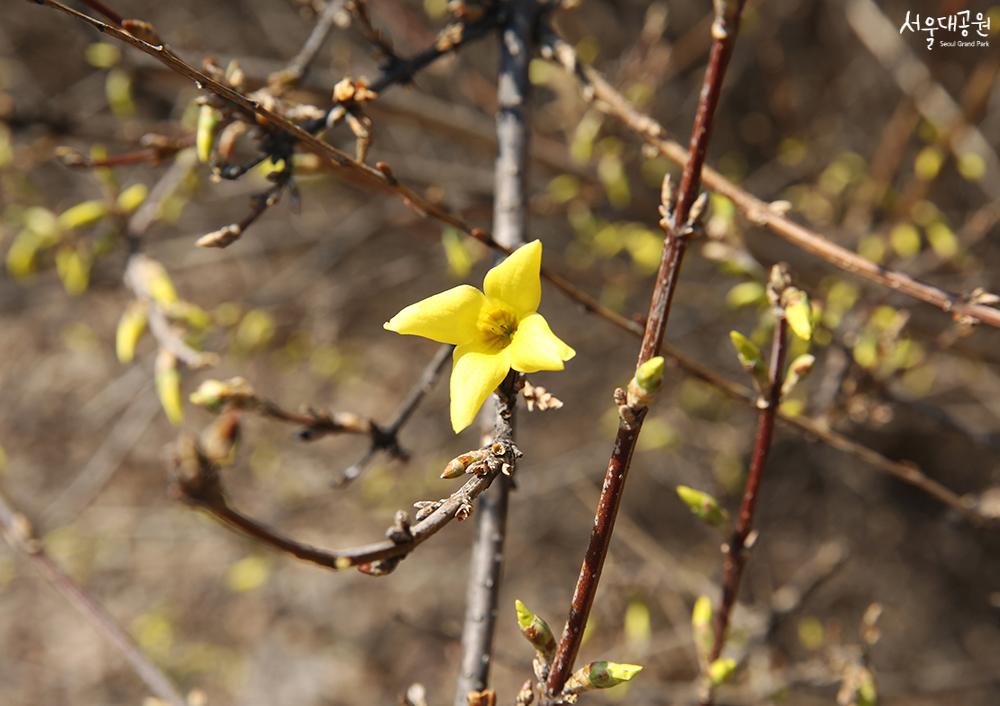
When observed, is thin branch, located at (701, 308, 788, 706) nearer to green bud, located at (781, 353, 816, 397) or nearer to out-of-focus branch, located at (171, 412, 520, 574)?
green bud, located at (781, 353, 816, 397)

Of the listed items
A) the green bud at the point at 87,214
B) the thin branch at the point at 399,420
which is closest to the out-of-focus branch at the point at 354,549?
the thin branch at the point at 399,420

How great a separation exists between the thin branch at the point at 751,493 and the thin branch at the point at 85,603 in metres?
1.44

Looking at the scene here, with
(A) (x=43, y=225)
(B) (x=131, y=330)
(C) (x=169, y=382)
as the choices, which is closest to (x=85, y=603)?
(C) (x=169, y=382)

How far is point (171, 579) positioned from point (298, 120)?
5371 millimetres

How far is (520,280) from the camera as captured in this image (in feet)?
4.63

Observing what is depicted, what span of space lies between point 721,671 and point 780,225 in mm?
1041

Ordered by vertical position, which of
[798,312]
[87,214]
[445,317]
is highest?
[87,214]

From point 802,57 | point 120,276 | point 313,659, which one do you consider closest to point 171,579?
point 313,659

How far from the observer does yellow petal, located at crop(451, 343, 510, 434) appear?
1347 mm

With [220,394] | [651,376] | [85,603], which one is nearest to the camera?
[651,376]

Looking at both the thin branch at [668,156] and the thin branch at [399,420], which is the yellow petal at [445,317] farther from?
the thin branch at [399,420]

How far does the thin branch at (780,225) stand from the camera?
5.44 ft

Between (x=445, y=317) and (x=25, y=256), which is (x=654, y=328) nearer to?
(x=445, y=317)

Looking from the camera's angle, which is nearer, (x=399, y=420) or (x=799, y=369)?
(x=799, y=369)
